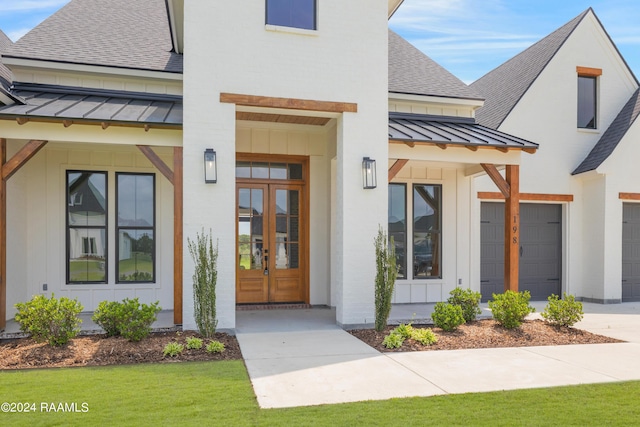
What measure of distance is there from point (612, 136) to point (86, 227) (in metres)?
12.5

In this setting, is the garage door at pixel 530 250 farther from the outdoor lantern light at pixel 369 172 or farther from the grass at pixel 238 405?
the grass at pixel 238 405

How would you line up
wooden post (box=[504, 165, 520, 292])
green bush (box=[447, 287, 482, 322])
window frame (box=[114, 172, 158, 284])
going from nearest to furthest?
1. green bush (box=[447, 287, 482, 322])
2. wooden post (box=[504, 165, 520, 292])
3. window frame (box=[114, 172, 158, 284])

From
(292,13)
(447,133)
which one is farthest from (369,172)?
(292,13)

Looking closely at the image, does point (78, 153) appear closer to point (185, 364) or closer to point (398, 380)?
point (185, 364)

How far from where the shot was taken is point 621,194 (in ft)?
38.4

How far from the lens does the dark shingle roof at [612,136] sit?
11.7 meters

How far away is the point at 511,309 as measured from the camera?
779cm

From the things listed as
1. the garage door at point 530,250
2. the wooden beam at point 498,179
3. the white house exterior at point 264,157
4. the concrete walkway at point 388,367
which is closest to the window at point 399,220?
the white house exterior at point 264,157

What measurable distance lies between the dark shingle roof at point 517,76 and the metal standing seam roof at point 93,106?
814cm

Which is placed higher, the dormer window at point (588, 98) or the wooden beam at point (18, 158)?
the dormer window at point (588, 98)

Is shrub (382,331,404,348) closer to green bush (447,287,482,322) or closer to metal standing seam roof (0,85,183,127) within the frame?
green bush (447,287,482,322)

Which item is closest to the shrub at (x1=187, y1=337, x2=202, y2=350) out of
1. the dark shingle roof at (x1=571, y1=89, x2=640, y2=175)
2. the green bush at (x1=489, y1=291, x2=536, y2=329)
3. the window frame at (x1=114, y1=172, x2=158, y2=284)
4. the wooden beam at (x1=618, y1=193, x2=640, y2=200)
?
the window frame at (x1=114, y1=172, x2=158, y2=284)

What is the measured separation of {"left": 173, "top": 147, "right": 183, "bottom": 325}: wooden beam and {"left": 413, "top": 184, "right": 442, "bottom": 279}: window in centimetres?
567

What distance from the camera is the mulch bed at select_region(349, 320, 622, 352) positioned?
7.07 metres
